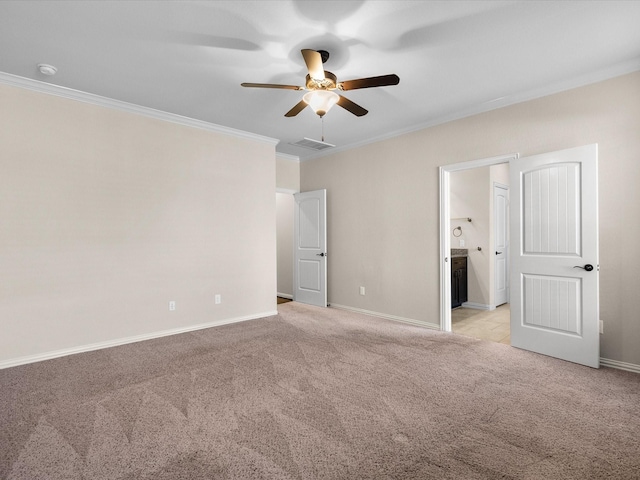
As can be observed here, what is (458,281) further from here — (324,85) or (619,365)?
(324,85)

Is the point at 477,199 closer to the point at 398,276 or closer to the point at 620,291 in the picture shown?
the point at 398,276

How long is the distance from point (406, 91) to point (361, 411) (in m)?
3.08

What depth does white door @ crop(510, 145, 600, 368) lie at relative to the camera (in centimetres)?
313

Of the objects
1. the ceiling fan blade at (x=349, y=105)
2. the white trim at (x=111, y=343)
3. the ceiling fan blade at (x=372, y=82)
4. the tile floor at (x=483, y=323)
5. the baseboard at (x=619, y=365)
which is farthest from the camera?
the tile floor at (x=483, y=323)

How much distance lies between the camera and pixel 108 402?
251 centimetres

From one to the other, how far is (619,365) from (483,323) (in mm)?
1807

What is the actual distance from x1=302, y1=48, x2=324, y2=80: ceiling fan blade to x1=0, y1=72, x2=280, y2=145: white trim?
2458mm

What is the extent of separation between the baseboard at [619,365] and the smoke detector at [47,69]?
5.70 meters

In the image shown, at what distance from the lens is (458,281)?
19.1ft

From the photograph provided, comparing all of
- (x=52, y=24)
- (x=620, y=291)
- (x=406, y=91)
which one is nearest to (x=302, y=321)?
(x=406, y=91)

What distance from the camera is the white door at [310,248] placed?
19.4 feet

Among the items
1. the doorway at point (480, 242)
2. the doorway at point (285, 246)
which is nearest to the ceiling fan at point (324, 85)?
the doorway at point (480, 242)

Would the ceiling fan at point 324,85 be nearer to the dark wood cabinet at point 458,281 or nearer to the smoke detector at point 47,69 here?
the smoke detector at point 47,69

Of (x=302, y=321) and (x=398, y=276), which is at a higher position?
Result: (x=398, y=276)
